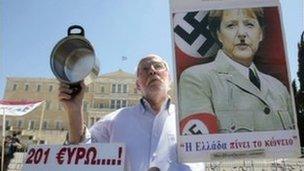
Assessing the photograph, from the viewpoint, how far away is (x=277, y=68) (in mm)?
2400

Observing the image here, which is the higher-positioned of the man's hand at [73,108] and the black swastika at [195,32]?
the black swastika at [195,32]

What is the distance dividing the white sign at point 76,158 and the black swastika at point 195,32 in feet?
2.29

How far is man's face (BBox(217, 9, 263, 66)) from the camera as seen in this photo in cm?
244

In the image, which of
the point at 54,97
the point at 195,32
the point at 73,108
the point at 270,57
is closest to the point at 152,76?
the point at 195,32

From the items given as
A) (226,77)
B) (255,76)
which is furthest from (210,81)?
(255,76)

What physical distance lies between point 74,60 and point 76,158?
1.60ft

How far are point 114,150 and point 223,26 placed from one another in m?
0.89

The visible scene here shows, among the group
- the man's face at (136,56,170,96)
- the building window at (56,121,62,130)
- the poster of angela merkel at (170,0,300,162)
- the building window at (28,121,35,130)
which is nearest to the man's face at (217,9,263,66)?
the poster of angela merkel at (170,0,300,162)

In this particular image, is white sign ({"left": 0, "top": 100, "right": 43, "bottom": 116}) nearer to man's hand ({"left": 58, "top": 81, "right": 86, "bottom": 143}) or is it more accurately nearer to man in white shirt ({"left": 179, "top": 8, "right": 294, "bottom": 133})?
man's hand ({"left": 58, "top": 81, "right": 86, "bottom": 143})

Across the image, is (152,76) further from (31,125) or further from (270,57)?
(31,125)

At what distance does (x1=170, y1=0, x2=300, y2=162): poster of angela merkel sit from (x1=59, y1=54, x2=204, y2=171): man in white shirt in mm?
328

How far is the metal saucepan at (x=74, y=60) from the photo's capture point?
224 centimetres

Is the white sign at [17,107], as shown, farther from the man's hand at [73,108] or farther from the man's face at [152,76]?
the man's hand at [73,108]

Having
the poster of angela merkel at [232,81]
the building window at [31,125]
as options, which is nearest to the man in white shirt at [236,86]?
the poster of angela merkel at [232,81]
